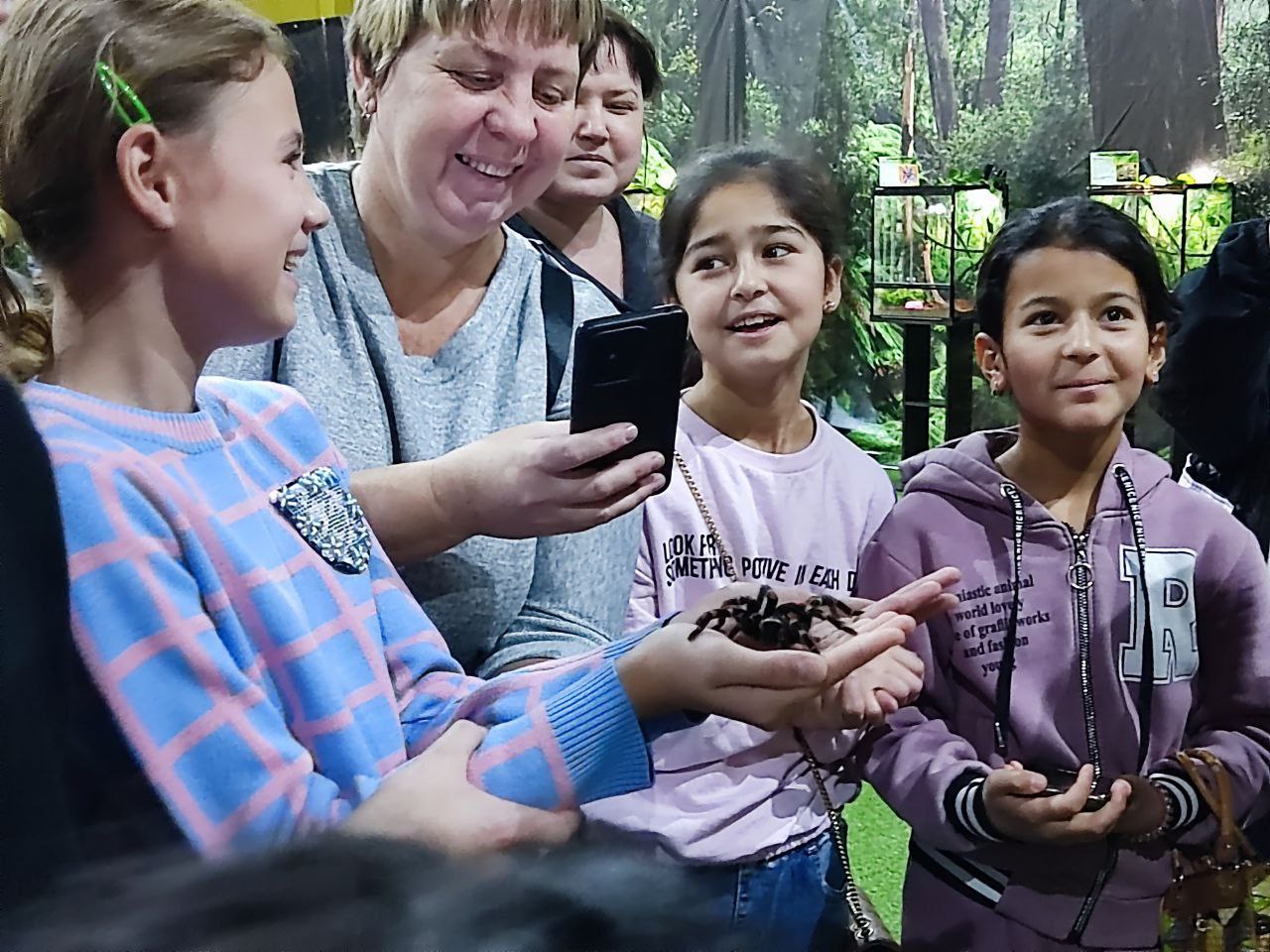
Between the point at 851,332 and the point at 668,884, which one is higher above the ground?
the point at 851,332

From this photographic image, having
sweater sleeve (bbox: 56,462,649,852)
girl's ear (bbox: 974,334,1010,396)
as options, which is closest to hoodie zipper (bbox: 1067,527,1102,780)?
girl's ear (bbox: 974,334,1010,396)

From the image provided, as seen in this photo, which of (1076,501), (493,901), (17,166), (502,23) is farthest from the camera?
(1076,501)

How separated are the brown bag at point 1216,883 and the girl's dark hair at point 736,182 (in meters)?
0.45

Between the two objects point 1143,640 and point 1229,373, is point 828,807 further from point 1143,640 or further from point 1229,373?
point 1229,373

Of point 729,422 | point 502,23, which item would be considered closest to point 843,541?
point 729,422

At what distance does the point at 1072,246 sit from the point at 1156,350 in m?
0.09

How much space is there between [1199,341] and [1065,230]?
145mm

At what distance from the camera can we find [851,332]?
0.80 meters

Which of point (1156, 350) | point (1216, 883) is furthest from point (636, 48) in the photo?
point (1216, 883)

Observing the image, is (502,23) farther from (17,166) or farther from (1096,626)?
(1096,626)

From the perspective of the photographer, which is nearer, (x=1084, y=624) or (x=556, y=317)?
(x=556, y=317)

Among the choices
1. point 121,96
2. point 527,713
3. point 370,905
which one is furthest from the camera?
point 527,713

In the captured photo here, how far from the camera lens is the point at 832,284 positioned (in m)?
0.77

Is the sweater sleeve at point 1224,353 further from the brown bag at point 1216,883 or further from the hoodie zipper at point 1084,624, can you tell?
the brown bag at point 1216,883
